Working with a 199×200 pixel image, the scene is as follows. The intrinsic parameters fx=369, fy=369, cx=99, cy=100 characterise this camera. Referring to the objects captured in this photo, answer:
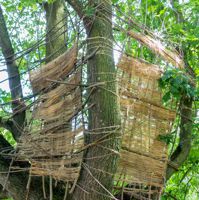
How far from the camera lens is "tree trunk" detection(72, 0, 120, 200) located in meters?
2.83

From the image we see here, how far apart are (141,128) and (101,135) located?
0.34 metres

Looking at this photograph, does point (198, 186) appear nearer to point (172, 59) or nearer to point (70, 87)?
point (172, 59)

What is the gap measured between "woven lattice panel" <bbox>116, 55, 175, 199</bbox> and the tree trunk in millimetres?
93

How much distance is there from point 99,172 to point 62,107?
0.61 m

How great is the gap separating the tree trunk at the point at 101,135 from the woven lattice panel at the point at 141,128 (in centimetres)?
9

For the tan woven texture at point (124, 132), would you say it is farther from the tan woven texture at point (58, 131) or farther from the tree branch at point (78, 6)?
the tree branch at point (78, 6)

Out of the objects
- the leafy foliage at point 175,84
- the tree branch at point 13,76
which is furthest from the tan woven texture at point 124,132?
the tree branch at point 13,76

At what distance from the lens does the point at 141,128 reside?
299cm

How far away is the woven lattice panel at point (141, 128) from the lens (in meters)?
2.93

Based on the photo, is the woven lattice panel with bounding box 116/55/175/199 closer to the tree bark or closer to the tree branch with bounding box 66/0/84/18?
the tree bark

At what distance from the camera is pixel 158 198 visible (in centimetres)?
304

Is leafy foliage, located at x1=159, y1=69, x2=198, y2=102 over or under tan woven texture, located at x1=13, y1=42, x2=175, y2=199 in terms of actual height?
over

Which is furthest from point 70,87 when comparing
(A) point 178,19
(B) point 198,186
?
(B) point 198,186

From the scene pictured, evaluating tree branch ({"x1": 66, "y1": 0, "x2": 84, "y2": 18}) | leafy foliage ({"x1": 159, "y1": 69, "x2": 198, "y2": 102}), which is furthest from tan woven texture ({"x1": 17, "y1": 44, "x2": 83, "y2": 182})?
leafy foliage ({"x1": 159, "y1": 69, "x2": 198, "y2": 102})
